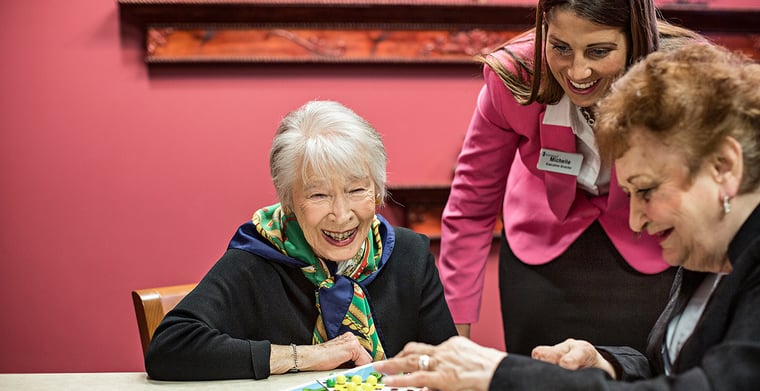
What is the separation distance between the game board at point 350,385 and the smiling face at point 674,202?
62 centimetres

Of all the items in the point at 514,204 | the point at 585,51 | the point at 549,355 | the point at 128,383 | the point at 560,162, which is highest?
the point at 585,51

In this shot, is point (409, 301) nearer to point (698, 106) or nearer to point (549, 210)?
point (549, 210)

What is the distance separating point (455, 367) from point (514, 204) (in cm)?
130

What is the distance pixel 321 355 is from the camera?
2012mm

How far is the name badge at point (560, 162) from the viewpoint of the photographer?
238 centimetres

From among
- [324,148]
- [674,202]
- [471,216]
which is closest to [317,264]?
[324,148]

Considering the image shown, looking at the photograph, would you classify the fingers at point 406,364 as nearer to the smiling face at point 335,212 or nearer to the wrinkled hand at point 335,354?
the wrinkled hand at point 335,354

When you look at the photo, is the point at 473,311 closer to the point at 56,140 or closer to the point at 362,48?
the point at 362,48

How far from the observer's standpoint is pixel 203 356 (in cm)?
192

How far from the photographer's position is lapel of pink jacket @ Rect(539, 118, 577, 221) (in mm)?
2363

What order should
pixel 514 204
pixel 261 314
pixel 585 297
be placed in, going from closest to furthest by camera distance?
pixel 261 314 < pixel 585 297 < pixel 514 204

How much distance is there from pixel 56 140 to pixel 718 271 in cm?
294

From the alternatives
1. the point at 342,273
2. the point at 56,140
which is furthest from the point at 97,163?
the point at 342,273

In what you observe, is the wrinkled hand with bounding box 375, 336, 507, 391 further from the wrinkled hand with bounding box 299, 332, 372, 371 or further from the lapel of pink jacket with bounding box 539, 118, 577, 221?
the lapel of pink jacket with bounding box 539, 118, 577, 221
